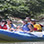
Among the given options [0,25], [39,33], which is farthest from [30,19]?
[0,25]

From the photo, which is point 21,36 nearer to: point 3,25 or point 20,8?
point 3,25

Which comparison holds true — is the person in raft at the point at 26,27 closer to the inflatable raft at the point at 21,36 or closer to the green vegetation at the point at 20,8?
the inflatable raft at the point at 21,36

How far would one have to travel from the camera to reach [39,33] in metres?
5.88

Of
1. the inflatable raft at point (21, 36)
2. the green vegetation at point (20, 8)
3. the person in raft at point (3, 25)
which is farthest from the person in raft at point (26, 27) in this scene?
the person in raft at point (3, 25)

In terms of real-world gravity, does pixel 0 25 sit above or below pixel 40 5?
below

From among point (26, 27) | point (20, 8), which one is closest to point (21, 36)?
point (26, 27)

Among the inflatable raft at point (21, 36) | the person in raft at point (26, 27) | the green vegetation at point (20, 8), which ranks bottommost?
the inflatable raft at point (21, 36)

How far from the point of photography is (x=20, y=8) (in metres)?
5.85

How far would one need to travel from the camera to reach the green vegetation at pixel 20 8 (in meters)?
5.80

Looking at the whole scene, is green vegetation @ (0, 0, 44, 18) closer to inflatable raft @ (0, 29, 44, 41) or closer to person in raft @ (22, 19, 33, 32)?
person in raft @ (22, 19, 33, 32)

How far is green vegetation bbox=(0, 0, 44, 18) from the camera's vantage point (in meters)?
5.80

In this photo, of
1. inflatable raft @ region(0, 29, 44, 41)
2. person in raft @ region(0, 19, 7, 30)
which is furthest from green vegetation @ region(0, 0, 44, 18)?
inflatable raft @ region(0, 29, 44, 41)

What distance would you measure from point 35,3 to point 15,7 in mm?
620

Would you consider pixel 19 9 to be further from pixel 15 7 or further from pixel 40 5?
pixel 40 5
